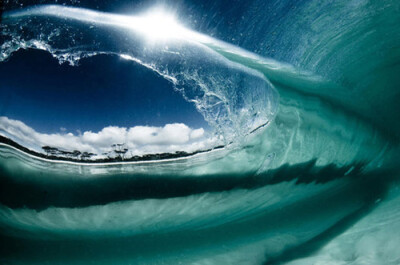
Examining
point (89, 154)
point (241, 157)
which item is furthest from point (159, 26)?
point (241, 157)

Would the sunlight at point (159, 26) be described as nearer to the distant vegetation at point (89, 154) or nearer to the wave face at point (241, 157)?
the wave face at point (241, 157)

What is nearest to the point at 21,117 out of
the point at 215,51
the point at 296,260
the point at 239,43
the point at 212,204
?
the point at 215,51

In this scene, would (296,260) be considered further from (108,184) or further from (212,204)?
(108,184)

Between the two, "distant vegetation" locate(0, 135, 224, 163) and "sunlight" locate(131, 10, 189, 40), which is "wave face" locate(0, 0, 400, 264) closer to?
"sunlight" locate(131, 10, 189, 40)

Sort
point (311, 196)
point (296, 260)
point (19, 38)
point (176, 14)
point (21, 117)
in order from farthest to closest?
point (311, 196), point (296, 260), point (21, 117), point (19, 38), point (176, 14)

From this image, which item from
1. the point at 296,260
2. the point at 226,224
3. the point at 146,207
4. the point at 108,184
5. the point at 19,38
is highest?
the point at 19,38

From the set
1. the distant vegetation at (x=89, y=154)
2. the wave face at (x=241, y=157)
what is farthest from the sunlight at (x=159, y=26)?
the distant vegetation at (x=89, y=154)
